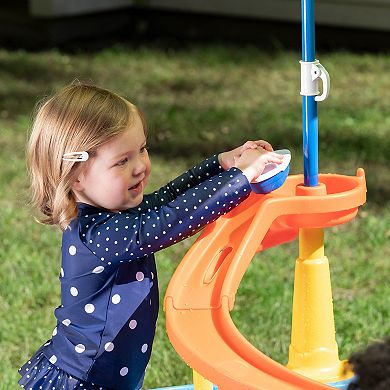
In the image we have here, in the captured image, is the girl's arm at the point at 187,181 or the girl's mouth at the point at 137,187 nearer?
the girl's mouth at the point at 137,187

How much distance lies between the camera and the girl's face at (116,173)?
223 cm

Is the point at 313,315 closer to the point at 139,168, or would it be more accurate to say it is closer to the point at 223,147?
the point at 139,168

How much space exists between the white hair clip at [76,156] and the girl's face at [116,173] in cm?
3

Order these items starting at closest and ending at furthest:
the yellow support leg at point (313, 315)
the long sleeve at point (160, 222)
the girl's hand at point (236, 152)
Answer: the long sleeve at point (160, 222), the girl's hand at point (236, 152), the yellow support leg at point (313, 315)

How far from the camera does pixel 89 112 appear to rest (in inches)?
88.8

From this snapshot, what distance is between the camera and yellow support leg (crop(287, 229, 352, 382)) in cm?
269

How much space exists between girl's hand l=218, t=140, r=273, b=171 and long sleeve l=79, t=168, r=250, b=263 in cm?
16

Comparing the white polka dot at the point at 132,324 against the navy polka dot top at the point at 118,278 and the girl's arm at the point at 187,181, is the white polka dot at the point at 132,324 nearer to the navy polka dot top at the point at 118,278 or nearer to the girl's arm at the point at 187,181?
the navy polka dot top at the point at 118,278

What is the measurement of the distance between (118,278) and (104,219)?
0.14 metres

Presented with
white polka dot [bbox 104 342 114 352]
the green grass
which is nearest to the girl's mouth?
white polka dot [bbox 104 342 114 352]

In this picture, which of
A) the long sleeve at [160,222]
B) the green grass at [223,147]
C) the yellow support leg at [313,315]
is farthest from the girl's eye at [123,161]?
the green grass at [223,147]

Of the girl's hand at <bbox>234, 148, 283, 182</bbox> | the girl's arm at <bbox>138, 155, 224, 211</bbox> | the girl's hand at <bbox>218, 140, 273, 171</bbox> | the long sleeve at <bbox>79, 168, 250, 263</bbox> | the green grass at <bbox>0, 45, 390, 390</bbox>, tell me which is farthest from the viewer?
the green grass at <bbox>0, 45, 390, 390</bbox>

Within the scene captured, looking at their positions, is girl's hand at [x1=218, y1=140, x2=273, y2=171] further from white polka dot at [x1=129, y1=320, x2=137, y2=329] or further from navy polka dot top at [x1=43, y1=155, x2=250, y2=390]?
white polka dot at [x1=129, y1=320, x2=137, y2=329]

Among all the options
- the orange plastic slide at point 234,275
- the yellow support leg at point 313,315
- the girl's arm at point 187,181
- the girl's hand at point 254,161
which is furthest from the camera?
the yellow support leg at point 313,315
